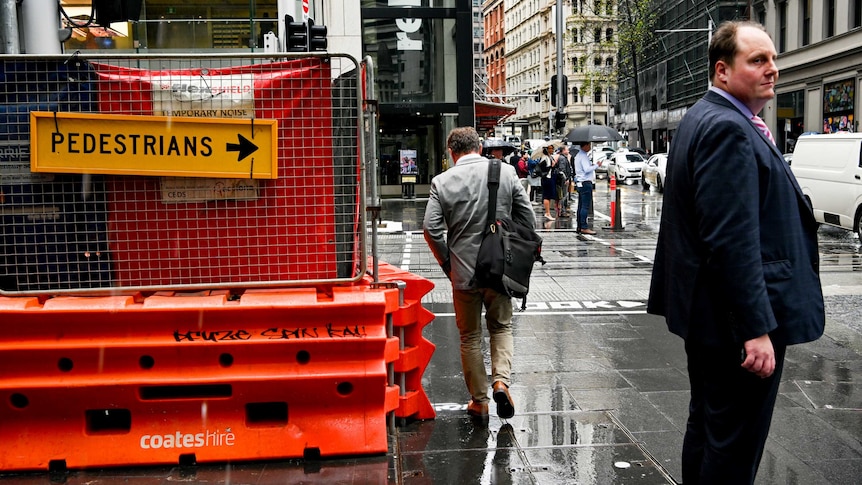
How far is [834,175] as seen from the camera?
55.0ft

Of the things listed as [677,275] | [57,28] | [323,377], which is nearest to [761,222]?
[677,275]

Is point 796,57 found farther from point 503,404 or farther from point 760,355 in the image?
point 760,355

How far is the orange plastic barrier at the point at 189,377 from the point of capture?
4.56 m

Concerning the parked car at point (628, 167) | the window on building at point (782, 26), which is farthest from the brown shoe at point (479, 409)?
the window on building at point (782, 26)

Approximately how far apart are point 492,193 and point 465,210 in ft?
0.68

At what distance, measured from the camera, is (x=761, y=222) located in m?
3.23

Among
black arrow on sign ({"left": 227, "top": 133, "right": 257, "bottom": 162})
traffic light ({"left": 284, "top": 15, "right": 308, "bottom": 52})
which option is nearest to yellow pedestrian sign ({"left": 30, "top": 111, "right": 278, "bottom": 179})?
black arrow on sign ({"left": 227, "top": 133, "right": 257, "bottom": 162})

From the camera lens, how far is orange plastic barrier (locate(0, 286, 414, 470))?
15.0ft

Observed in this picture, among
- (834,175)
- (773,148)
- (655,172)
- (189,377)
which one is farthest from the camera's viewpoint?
(655,172)

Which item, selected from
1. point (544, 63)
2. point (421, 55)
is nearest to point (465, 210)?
point (421, 55)

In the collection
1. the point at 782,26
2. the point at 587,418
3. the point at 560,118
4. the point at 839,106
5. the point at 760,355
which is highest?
the point at 782,26

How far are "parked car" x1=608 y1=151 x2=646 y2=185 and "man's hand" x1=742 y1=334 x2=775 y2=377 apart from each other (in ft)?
134

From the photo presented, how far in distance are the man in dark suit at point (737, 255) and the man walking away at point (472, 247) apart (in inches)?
82.7

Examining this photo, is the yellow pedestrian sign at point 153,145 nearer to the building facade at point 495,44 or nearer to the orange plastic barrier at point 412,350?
the orange plastic barrier at point 412,350
